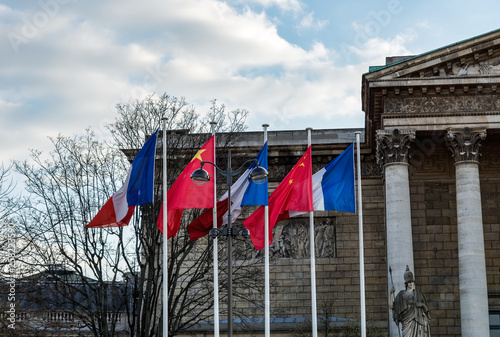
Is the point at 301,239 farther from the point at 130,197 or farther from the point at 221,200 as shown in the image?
the point at 130,197

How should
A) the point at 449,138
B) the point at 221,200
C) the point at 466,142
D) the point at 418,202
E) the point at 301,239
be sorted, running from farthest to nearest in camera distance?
the point at 301,239 → the point at 418,202 → the point at 449,138 → the point at 466,142 → the point at 221,200

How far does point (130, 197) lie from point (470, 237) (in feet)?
43.9

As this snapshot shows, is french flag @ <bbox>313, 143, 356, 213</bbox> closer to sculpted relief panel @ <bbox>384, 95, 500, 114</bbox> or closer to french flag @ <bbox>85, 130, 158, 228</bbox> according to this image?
french flag @ <bbox>85, 130, 158, 228</bbox>

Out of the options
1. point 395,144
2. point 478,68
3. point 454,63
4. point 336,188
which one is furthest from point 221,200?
point 478,68

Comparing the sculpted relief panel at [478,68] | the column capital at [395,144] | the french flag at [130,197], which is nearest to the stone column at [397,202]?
the column capital at [395,144]

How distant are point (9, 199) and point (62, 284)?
14.6ft

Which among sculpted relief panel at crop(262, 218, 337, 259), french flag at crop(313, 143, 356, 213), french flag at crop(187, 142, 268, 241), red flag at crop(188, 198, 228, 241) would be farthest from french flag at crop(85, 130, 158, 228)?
sculpted relief panel at crop(262, 218, 337, 259)

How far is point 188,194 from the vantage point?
23.5 meters

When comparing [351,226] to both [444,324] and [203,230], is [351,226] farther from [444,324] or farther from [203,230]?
[203,230]

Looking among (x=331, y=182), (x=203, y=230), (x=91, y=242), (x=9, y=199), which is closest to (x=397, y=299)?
(x=331, y=182)

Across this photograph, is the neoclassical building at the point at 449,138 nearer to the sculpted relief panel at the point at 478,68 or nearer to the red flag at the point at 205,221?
the sculpted relief panel at the point at 478,68

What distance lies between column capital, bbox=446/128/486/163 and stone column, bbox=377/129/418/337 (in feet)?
5.30

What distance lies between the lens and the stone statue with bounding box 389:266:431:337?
89.1 ft

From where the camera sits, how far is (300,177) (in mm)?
24500
